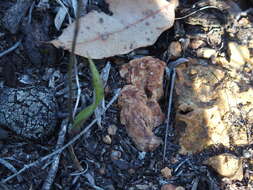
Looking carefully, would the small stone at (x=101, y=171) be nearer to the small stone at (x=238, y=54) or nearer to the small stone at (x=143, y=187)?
the small stone at (x=143, y=187)

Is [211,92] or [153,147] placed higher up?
[211,92]

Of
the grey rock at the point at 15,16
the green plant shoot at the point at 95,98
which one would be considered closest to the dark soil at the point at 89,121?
the grey rock at the point at 15,16

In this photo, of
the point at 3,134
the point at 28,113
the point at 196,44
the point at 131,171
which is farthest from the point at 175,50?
the point at 3,134

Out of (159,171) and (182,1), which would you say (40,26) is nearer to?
(182,1)

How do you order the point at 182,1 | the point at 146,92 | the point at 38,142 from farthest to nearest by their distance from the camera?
the point at 182,1 → the point at 146,92 → the point at 38,142

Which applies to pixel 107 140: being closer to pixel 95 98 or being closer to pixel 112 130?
pixel 112 130

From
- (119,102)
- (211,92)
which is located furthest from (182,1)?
(119,102)

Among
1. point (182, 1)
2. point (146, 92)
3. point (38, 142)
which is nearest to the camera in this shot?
point (38, 142)
